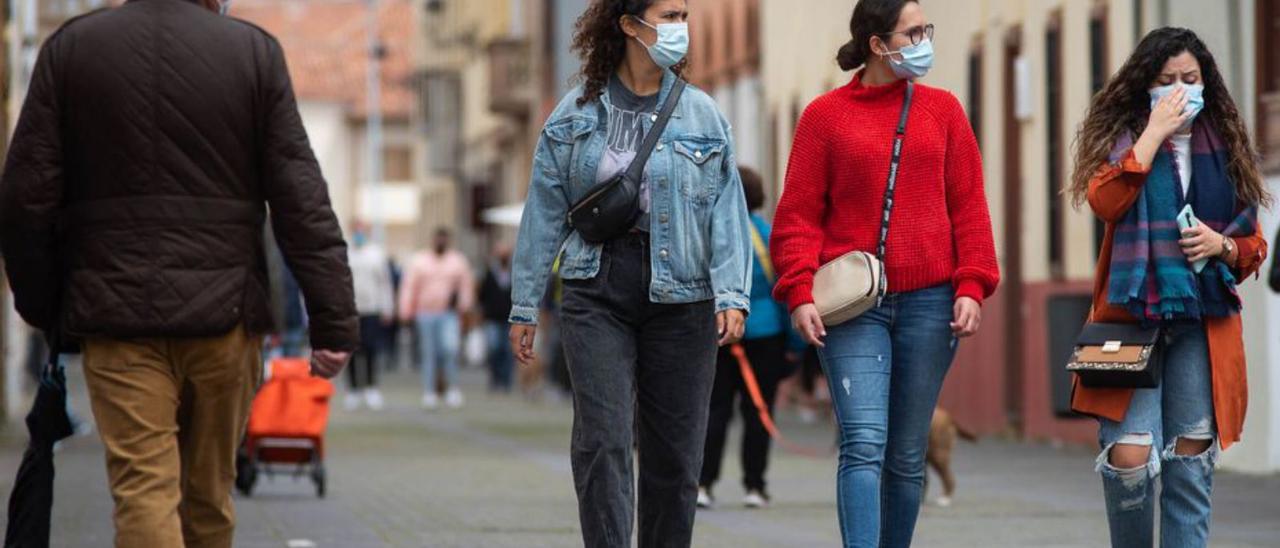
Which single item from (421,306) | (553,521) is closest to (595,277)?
(553,521)

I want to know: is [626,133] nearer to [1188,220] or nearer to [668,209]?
[668,209]

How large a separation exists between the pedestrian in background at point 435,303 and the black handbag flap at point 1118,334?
21.2 meters

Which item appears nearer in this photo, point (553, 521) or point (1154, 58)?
point (1154, 58)

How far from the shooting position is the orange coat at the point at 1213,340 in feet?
25.7

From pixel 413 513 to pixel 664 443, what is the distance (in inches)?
231

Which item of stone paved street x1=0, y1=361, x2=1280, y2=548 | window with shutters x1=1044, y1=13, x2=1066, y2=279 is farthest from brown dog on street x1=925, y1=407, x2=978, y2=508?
window with shutters x1=1044, y1=13, x2=1066, y2=279

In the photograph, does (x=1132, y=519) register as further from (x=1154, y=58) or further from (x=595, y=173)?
(x=595, y=173)

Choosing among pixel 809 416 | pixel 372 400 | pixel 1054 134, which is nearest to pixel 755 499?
pixel 1054 134

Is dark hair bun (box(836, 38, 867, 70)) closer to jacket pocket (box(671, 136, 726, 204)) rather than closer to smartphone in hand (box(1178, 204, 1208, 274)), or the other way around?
jacket pocket (box(671, 136, 726, 204))

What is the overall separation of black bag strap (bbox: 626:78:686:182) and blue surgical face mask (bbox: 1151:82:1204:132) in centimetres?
132

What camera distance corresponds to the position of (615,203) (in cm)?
795

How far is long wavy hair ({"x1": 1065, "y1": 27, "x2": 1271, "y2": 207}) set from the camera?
26.1 ft

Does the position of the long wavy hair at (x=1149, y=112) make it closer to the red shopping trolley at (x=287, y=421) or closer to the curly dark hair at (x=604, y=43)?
the curly dark hair at (x=604, y=43)

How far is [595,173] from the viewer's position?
8.05 meters
